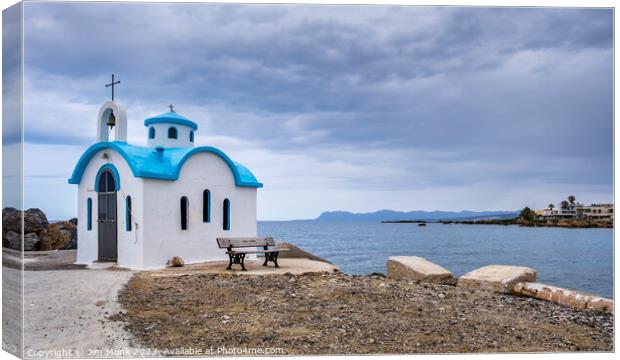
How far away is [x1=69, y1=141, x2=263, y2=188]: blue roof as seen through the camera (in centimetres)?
1138

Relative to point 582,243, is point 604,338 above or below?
below

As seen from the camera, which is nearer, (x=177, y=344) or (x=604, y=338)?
(x=177, y=344)

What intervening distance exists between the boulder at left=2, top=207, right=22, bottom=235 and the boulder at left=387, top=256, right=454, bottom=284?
23.3ft

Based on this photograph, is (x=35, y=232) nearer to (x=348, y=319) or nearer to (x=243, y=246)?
(x=243, y=246)

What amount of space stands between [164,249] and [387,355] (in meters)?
6.79

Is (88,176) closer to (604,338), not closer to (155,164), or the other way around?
(155,164)

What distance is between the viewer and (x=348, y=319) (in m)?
7.23

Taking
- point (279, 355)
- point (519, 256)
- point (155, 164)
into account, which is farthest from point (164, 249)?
point (519, 256)

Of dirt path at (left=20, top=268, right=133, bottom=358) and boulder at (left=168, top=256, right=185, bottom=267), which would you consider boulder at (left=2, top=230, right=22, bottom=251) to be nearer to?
dirt path at (left=20, top=268, right=133, bottom=358)

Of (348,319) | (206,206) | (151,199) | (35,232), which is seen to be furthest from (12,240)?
(35,232)

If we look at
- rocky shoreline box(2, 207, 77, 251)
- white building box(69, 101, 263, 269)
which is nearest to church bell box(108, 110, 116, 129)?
white building box(69, 101, 263, 269)

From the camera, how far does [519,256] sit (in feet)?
78.6

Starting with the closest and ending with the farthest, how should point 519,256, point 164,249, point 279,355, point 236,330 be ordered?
point 279,355, point 236,330, point 164,249, point 519,256

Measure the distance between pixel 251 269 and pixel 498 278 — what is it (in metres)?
5.01
